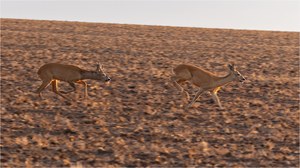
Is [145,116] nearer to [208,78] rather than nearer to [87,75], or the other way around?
[208,78]

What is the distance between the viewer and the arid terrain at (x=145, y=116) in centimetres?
991

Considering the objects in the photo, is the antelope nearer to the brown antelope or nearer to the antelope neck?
the antelope neck

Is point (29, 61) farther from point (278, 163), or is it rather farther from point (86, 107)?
point (278, 163)

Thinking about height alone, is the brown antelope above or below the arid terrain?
above

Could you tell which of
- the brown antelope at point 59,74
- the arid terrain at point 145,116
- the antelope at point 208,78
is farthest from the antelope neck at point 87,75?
the antelope at point 208,78

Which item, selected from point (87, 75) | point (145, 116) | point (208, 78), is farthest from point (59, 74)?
point (208, 78)

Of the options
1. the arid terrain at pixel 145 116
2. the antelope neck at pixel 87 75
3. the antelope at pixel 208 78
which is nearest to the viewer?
the arid terrain at pixel 145 116

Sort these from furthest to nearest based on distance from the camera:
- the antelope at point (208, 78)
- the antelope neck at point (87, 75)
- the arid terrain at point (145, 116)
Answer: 1. the antelope neck at point (87, 75)
2. the antelope at point (208, 78)
3. the arid terrain at point (145, 116)

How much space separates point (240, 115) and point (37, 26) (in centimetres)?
2568

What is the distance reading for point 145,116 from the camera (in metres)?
12.8

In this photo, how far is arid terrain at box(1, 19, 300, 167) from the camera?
32.5ft

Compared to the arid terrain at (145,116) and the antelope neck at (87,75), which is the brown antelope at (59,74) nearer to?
the antelope neck at (87,75)

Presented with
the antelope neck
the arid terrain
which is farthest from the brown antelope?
the arid terrain

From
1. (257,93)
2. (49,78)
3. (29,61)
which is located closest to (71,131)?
(49,78)
